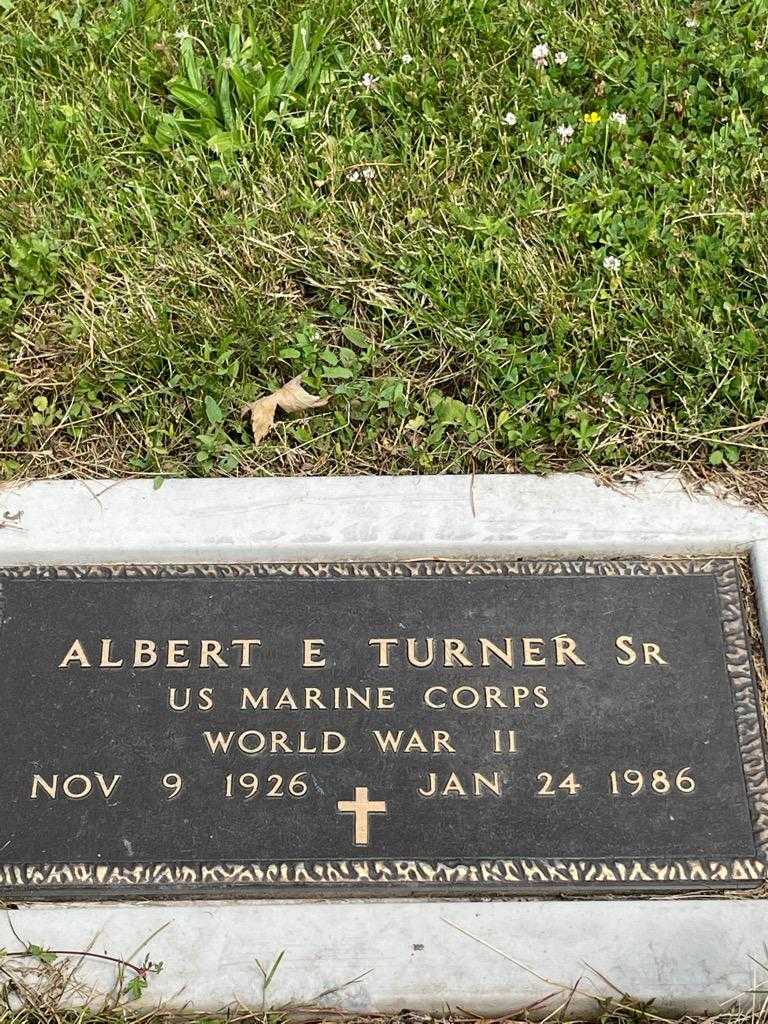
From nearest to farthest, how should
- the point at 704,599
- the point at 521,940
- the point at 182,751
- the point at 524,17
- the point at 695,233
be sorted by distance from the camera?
the point at 521,940 < the point at 182,751 < the point at 704,599 < the point at 695,233 < the point at 524,17

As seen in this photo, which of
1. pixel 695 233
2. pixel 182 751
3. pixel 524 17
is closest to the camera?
pixel 182 751

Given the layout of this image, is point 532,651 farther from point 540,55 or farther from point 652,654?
point 540,55

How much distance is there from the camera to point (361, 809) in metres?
2.12

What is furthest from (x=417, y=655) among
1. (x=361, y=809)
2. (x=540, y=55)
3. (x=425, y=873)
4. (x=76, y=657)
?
(x=540, y=55)

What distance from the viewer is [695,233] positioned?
8.94 ft

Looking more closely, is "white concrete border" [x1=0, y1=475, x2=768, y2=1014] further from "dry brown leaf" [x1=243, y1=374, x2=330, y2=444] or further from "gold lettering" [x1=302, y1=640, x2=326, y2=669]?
"dry brown leaf" [x1=243, y1=374, x2=330, y2=444]

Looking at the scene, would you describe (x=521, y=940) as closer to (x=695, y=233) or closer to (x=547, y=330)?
(x=547, y=330)

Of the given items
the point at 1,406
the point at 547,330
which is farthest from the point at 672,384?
the point at 1,406

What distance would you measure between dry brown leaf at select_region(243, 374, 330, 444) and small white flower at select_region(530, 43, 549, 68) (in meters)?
1.23

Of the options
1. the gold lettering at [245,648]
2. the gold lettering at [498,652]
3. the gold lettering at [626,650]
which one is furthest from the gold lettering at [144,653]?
the gold lettering at [626,650]

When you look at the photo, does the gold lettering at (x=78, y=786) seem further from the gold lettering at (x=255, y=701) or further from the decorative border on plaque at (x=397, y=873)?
the gold lettering at (x=255, y=701)

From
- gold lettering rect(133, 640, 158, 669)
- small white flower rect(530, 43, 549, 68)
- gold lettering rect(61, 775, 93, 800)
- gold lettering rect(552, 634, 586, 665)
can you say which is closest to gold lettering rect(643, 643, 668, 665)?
gold lettering rect(552, 634, 586, 665)

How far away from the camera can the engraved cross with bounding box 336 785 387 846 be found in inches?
82.6

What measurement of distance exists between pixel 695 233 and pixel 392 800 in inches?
65.0
